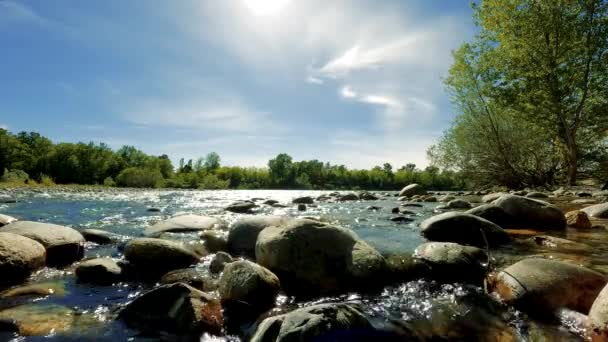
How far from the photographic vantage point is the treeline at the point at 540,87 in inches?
590

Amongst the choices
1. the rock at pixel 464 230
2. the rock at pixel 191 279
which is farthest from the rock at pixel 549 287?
the rock at pixel 191 279

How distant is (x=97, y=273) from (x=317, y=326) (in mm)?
3377

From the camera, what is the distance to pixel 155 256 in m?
4.90

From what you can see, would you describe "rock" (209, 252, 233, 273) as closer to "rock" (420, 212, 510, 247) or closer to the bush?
"rock" (420, 212, 510, 247)

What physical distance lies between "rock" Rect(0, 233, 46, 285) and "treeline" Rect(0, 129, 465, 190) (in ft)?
131

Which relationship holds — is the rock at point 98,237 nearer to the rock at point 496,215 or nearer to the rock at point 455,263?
the rock at point 455,263

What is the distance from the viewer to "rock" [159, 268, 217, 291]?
396 centimetres

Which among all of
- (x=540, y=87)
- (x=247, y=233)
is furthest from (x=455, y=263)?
(x=540, y=87)

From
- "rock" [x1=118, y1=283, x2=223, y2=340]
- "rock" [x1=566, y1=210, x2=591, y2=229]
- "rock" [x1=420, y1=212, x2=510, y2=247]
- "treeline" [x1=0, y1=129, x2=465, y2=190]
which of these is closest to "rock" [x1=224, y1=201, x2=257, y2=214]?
"rock" [x1=420, y1=212, x2=510, y2=247]

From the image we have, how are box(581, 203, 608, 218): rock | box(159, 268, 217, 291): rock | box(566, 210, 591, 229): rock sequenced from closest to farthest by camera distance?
box(159, 268, 217, 291): rock
box(566, 210, 591, 229): rock
box(581, 203, 608, 218): rock

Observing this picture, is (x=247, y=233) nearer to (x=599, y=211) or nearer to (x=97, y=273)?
(x=97, y=273)

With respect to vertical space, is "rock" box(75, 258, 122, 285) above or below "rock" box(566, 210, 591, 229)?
below

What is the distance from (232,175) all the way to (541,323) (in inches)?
3560

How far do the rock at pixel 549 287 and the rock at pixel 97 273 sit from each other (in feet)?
15.3
